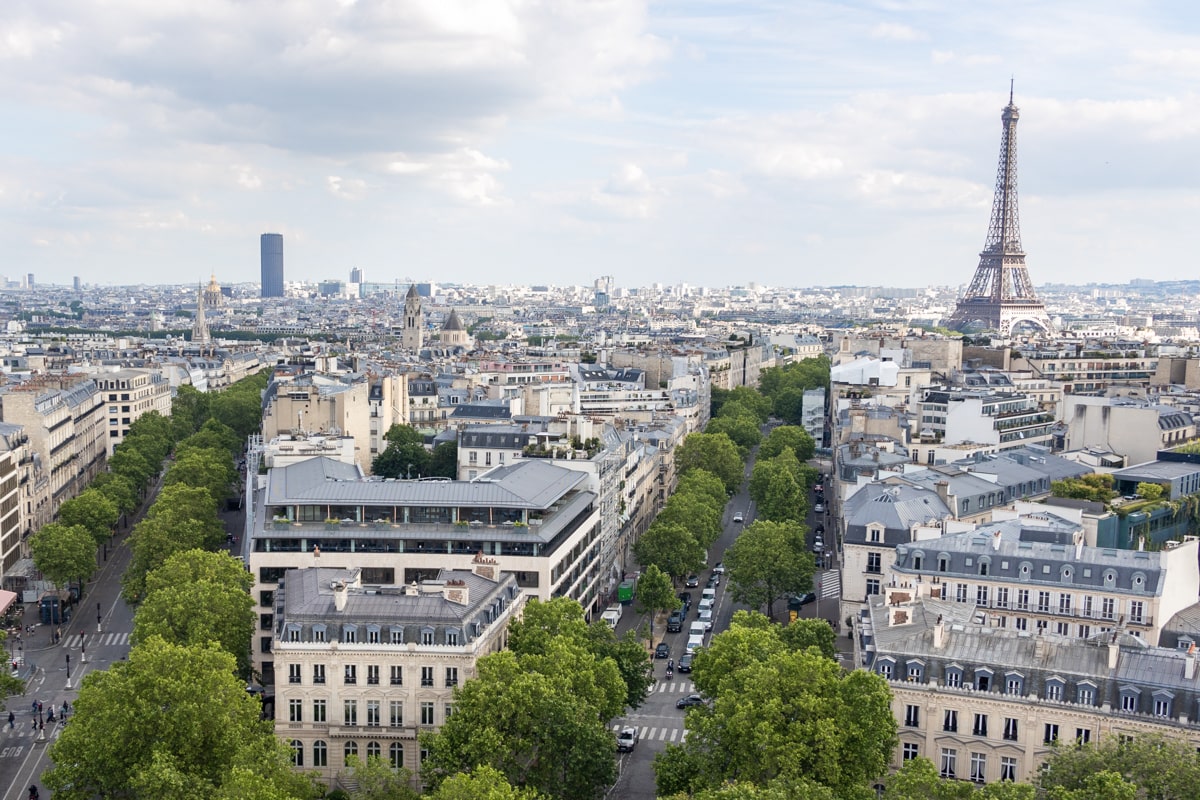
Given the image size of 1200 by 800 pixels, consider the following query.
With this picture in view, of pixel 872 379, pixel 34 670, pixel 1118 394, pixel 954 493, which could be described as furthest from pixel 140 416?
pixel 1118 394

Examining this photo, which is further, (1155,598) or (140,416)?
(140,416)

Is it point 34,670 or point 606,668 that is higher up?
point 606,668

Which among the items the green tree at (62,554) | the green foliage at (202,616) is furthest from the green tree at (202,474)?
the green foliage at (202,616)

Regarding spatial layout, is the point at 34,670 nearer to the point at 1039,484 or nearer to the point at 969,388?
the point at 1039,484

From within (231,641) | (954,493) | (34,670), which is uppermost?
(954,493)

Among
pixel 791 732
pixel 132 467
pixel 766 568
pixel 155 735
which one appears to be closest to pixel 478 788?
pixel 791 732

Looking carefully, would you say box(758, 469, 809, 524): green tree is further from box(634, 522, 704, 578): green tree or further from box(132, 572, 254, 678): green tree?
box(132, 572, 254, 678): green tree

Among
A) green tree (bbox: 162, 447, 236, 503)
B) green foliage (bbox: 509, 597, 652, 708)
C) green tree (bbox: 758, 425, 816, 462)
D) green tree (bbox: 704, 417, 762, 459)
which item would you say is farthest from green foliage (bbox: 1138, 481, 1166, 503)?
green tree (bbox: 162, 447, 236, 503)
